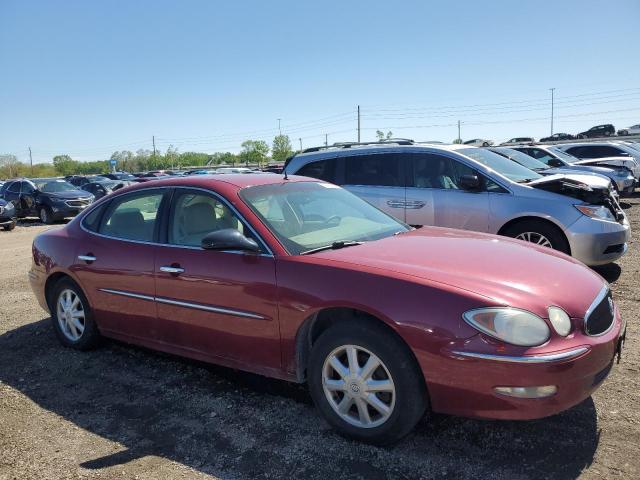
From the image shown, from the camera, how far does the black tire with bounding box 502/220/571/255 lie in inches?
251

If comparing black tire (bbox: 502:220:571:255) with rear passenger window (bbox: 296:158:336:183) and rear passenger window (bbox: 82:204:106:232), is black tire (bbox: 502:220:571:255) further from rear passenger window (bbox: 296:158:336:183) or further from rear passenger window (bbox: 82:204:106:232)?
rear passenger window (bbox: 82:204:106:232)

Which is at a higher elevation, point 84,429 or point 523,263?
point 523,263

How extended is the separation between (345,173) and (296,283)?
4.83 meters

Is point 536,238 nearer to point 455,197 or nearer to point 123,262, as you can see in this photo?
point 455,197

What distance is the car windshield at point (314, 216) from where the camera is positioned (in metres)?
3.66

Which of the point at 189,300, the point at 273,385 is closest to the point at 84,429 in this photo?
the point at 189,300

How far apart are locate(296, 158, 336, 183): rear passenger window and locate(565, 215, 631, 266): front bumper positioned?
335 centimetres

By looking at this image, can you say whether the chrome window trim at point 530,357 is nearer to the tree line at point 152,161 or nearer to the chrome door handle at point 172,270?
the chrome door handle at point 172,270

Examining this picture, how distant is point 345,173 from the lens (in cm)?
788

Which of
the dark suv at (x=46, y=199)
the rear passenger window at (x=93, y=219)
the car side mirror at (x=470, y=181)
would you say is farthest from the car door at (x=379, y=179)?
the dark suv at (x=46, y=199)

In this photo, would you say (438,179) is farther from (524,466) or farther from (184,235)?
(524,466)

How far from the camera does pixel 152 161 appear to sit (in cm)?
11088

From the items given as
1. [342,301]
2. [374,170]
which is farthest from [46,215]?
[342,301]

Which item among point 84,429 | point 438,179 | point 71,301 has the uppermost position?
point 438,179
